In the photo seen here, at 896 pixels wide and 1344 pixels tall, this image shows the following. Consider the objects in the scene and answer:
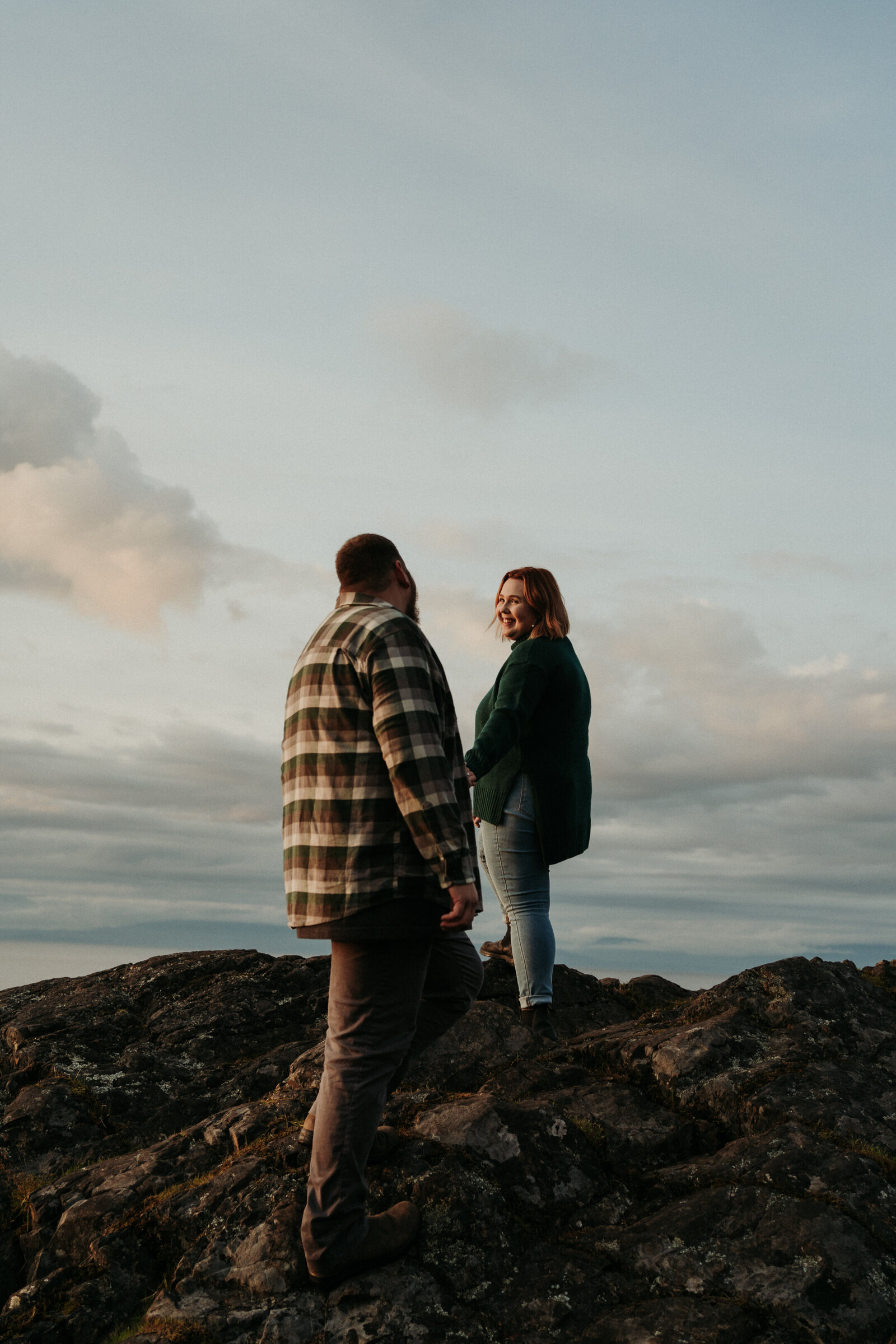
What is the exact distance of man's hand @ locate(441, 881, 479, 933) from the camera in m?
4.39

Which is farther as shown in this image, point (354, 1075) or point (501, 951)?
point (501, 951)

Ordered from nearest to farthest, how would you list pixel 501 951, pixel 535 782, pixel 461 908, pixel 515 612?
pixel 461 908 < pixel 535 782 < pixel 515 612 < pixel 501 951

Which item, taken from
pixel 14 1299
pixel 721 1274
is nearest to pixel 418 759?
pixel 721 1274

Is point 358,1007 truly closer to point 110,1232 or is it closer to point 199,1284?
point 199,1284

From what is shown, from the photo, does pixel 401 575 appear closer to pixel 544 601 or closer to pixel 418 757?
pixel 418 757

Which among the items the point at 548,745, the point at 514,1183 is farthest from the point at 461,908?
the point at 548,745

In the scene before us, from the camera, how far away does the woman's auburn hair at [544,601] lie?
7445mm

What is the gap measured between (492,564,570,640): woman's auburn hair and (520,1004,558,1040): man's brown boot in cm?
291

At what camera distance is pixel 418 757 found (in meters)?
4.43

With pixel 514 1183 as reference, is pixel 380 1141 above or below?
above

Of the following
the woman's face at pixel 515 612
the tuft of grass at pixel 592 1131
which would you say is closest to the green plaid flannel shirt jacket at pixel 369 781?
the tuft of grass at pixel 592 1131

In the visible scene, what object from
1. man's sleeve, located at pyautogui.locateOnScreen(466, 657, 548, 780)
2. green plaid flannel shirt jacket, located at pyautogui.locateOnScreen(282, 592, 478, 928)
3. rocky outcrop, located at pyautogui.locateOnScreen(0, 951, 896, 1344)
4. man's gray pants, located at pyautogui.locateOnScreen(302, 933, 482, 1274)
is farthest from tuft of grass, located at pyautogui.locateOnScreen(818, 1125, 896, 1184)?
man's sleeve, located at pyautogui.locateOnScreen(466, 657, 548, 780)

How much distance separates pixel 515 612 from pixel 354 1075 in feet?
13.0

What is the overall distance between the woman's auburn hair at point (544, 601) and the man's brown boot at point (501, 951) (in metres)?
3.19
